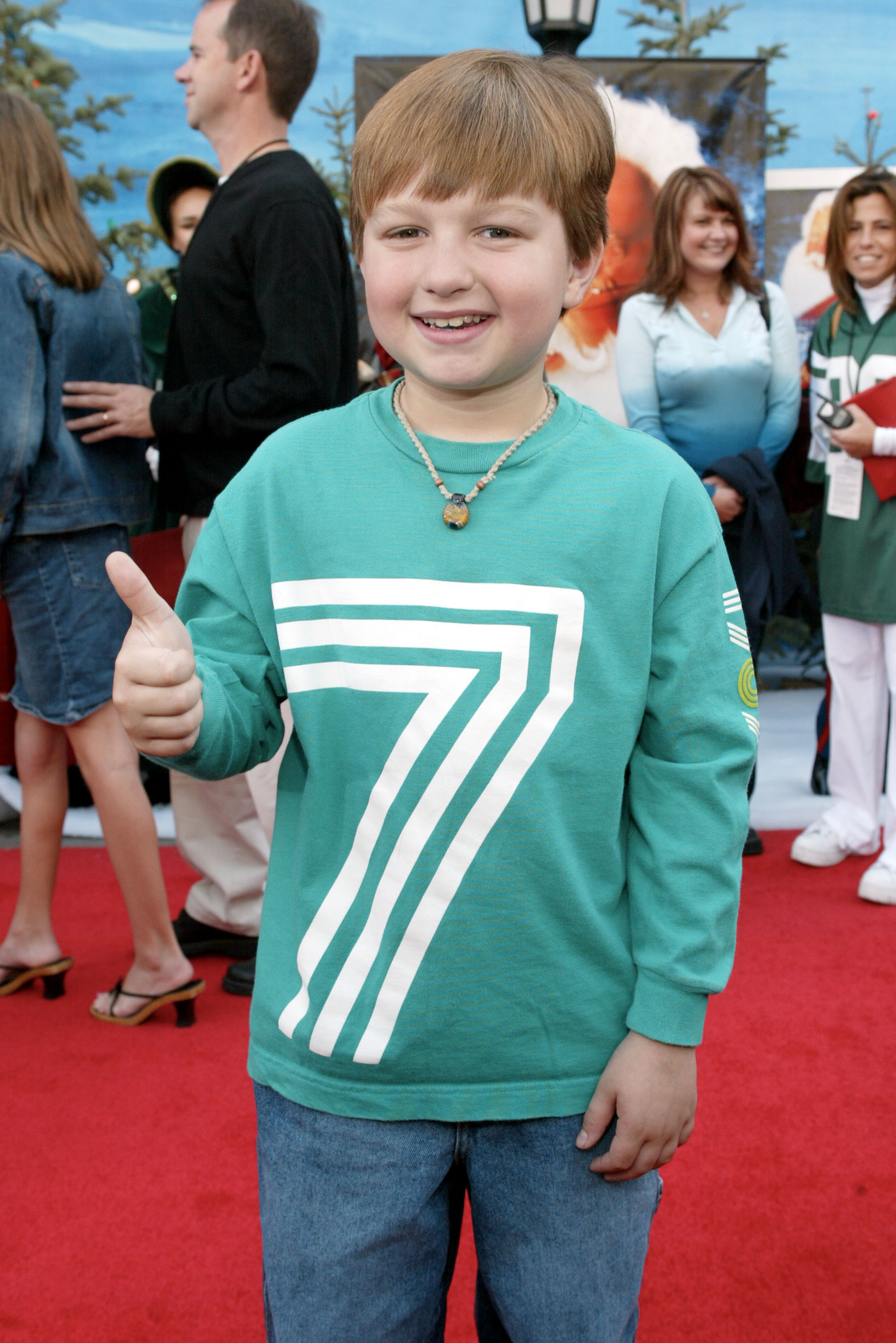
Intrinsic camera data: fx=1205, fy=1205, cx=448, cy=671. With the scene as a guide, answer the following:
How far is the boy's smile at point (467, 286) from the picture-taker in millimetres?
933

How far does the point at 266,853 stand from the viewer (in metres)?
2.62

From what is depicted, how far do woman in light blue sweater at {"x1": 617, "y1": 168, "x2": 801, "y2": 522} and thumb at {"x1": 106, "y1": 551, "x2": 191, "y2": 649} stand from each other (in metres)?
2.42

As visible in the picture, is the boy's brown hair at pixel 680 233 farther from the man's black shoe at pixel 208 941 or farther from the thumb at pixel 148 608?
the thumb at pixel 148 608

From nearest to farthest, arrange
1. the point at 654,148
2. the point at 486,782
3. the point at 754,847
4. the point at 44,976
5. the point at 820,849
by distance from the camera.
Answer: the point at 486,782 < the point at 44,976 < the point at 820,849 < the point at 754,847 < the point at 654,148

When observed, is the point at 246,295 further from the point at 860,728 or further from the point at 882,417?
the point at 860,728

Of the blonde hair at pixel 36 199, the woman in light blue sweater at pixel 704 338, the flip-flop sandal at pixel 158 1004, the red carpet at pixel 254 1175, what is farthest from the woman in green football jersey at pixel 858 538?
the blonde hair at pixel 36 199

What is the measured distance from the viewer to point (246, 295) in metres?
2.26

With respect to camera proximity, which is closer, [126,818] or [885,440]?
[126,818]

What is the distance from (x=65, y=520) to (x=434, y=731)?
1537 mm

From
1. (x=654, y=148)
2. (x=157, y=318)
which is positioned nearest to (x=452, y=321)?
(x=157, y=318)

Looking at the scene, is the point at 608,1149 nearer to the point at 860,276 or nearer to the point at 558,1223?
the point at 558,1223

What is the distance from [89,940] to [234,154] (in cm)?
181

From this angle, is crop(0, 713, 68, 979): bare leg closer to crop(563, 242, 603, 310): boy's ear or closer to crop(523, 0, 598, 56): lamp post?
crop(563, 242, 603, 310): boy's ear

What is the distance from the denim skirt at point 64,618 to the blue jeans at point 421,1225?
4.80 ft
